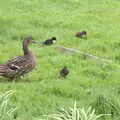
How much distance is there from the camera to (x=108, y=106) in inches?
393

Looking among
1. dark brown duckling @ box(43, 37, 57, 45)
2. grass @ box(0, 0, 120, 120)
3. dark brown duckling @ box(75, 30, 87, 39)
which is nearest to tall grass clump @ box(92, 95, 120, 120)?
grass @ box(0, 0, 120, 120)

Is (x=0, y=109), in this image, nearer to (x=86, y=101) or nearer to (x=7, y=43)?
(x=86, y=101)

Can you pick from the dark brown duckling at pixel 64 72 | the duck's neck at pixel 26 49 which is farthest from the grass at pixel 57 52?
the duck's neck at pixel 26 49

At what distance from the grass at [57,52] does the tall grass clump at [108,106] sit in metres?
0.32

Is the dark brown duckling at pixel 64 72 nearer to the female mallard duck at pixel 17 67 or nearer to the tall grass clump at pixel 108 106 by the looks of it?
the female mallard duck at pixel 17 67

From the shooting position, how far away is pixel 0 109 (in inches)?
344

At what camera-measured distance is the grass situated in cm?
1180

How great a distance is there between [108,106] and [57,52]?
715 centimetres

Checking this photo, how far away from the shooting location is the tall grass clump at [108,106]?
9820mm

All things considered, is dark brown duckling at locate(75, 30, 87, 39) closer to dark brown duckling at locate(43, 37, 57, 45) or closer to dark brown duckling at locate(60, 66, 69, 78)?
dark brown duckling at locate(43, 37, 57, 45)

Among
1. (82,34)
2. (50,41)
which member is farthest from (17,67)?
(82,34)

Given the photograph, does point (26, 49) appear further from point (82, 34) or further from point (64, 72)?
point (82, 34)

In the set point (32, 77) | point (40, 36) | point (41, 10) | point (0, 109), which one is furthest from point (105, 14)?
point (0, 109)

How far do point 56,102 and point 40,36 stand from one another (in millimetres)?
8022
